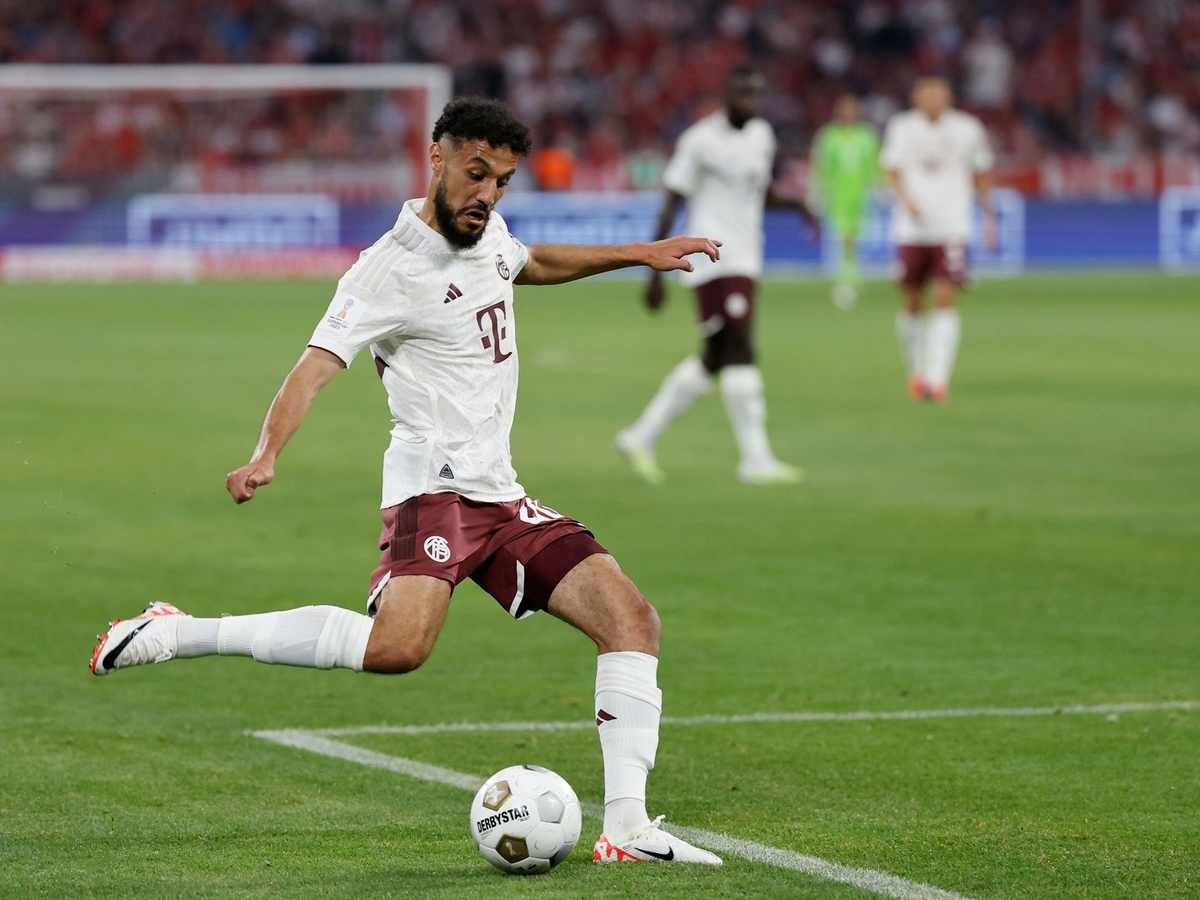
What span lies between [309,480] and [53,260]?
20009mm

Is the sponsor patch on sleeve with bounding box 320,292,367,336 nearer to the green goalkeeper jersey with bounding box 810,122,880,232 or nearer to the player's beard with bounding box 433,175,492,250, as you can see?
the player's beard with bounding box 433,175,492,250

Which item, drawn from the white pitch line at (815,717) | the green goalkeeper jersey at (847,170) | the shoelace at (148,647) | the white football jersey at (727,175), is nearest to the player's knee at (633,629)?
the shoelace at (148,647)

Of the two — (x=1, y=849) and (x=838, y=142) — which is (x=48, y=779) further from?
(x=838, y=142)

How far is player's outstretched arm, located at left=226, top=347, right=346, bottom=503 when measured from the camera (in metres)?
5.14

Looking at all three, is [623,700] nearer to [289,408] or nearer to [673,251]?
[289,408]

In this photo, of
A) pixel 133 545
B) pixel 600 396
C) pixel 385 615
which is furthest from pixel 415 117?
pixel 385 615

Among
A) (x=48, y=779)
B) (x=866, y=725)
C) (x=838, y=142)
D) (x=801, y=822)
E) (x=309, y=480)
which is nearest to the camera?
(x=801, y=822)

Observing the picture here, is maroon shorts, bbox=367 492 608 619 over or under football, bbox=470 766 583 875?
over

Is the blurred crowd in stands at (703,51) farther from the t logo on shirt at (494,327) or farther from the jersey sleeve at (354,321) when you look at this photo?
the jersey sleeve at (354,321)

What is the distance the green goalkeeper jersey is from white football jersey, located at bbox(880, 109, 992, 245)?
11.5m

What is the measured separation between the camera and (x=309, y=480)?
1291 cm

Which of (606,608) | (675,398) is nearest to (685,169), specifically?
(675,398)

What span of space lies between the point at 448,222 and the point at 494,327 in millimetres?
323

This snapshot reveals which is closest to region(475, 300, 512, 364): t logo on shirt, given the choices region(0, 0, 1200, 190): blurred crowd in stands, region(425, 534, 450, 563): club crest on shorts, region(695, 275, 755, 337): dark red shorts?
region(425, 534, 450, 563): club crest on shorts
